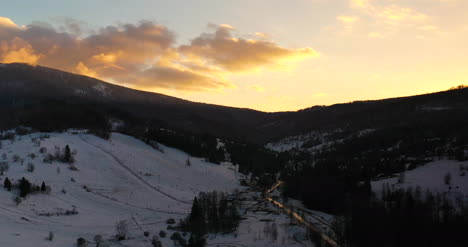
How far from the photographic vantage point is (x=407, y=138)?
75438 millimetres

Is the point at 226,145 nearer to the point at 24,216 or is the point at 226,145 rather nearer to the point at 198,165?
the point at 198,165

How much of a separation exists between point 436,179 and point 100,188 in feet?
95.3

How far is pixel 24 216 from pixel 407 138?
67390mm

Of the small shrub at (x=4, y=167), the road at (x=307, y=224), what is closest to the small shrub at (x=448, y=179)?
the road at (x=307, y=224)

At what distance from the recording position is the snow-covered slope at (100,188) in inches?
902

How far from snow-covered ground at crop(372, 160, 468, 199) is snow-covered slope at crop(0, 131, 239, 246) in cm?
1875

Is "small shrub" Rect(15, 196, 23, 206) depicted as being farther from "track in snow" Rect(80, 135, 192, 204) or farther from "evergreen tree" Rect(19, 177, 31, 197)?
"track in snow" Rect(80, 135, 192, 204)

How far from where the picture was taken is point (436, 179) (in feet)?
119

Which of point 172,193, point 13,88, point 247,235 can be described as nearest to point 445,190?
point 247,235

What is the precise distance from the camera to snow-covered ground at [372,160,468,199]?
3328cm

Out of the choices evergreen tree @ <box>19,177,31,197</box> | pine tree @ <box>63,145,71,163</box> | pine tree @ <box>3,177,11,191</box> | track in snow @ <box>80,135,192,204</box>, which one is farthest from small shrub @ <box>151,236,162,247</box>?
pine tree @ <box>63,145,71,163</box>

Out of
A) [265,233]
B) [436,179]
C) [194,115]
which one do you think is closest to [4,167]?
[265,233]

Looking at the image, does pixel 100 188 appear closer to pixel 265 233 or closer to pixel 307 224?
pixel 265 233

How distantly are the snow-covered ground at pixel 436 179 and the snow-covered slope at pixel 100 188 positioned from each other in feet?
61.5
